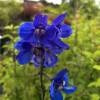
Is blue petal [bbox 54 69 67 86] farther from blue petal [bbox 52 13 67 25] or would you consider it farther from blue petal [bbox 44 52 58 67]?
blue petal [bbox 52 13 67 25]

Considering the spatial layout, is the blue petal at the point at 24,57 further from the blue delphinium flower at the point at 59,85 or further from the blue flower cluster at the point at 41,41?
the blue delphinium flower at the point at 59,85

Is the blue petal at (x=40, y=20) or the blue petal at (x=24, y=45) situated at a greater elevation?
the blue petal at (x=40, y=20)

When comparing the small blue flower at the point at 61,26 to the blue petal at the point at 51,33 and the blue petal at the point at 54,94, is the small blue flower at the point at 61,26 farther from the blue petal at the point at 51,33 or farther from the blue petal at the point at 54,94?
the blue petal at the point at 54,94

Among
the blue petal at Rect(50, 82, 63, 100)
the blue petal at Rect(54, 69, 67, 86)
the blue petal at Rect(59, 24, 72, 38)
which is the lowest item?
the blue petal at Rect(50, 82, 63, 100)

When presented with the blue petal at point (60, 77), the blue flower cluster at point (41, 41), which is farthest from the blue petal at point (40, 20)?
the blue petal at point (60, 77)

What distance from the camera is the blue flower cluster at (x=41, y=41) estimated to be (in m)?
1.30

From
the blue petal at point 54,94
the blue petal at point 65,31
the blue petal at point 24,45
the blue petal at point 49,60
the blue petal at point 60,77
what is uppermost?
the blue petal at point 65,31

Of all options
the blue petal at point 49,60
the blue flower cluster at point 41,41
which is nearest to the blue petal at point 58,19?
the blue flower cluster at point 41,41

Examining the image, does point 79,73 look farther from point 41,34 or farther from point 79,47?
point 41,34

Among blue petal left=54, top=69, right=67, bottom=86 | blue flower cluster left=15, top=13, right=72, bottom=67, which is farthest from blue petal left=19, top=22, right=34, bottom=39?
blue petal left=54, top=69, right=67, bottom=86

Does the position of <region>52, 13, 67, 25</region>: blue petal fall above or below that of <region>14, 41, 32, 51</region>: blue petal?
above

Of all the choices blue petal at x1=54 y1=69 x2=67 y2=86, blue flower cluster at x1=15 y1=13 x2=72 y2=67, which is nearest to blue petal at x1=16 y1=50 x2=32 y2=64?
blue flower cluster at x1=15 y1=13 x2=72 y2=67

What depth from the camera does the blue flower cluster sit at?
1297 mm

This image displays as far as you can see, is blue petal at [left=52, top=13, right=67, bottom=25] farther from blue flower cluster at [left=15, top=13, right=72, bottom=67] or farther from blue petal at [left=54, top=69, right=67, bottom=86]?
blue petal at [left=54, top=69, right=67, bottom=86]
